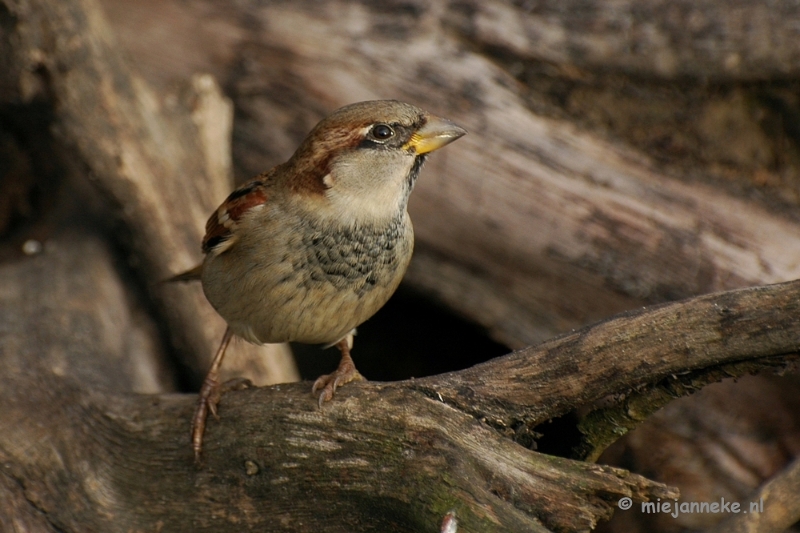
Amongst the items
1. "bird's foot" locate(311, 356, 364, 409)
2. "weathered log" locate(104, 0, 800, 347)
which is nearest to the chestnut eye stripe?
"bird's foot" locate(311, 356, 364, 409)

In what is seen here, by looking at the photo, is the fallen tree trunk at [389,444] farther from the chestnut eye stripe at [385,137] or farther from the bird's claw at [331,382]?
the chestnut eye stripe at [385,137]

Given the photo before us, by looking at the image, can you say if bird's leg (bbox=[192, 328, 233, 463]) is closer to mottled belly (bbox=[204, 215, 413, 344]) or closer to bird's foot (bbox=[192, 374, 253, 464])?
Answer: bird's foot (bbox=[192, 374, 253, 464])

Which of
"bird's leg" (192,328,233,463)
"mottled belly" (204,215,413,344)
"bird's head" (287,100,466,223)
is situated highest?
"bird's head" (287,100,466,223)

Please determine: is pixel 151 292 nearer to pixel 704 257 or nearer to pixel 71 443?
pixel 71 443

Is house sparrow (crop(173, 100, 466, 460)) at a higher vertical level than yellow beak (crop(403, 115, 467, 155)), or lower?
lower

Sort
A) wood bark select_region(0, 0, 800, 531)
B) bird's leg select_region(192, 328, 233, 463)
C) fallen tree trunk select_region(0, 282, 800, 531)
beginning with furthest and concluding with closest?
bird's leg select_region(192, 328, 233, 463) → wood bark select_region(0, 0, 800, 531) → fallen tree trunk select_region(0, 282, 800, 531)

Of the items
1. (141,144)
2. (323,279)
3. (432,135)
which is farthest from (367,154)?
(141,144)

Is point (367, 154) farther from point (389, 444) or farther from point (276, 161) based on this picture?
point (276, 161)

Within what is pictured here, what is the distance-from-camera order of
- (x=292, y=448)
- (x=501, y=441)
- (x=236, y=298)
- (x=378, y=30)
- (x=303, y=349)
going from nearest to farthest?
(x=501, y=441)
(x=292, y=448)
(x=236, y=298)
(x=378, y=30)
(x=303, y=349)

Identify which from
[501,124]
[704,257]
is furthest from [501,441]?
[501,124]
